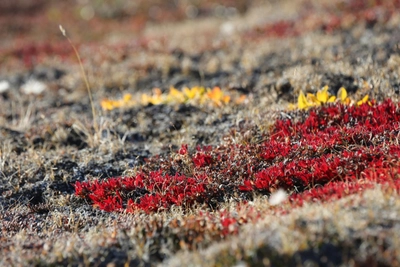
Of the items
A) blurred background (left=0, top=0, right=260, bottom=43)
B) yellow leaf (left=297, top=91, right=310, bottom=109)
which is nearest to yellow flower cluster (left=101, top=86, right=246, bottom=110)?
yellow leaf (left=297, top=91, right=310, bottom=109)

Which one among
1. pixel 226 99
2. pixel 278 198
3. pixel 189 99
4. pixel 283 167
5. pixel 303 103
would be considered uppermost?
pixel 278 198

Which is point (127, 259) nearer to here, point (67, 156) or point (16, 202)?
point (16, 202)

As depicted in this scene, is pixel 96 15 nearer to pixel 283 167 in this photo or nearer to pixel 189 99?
pixel 189 99

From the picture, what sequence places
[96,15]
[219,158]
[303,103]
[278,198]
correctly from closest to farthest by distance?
[278,198] → [219,158] → [303,103] → [96,15]

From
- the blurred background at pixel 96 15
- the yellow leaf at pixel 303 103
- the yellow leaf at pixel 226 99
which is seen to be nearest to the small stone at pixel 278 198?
the yellow leaf at pixel 303 103

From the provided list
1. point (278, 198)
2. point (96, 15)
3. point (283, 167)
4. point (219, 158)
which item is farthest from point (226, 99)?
point (96, 15)

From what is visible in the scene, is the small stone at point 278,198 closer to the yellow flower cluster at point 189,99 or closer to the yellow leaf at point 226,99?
the yellow leaf at point 226,99
